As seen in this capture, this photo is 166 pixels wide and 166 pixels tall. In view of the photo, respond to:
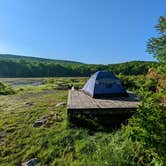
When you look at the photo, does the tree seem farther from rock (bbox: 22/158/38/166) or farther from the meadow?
rock (bbox: 22/158/38/166)

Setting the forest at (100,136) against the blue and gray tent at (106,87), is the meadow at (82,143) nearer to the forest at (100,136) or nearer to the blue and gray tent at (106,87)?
the forest at (100,136)

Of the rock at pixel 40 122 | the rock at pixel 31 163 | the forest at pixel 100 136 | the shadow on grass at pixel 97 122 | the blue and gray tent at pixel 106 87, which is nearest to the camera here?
the forest at pixel 100 136

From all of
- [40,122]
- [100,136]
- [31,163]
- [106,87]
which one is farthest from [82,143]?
[106,87]

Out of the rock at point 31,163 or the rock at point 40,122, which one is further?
the rock at point 40,122

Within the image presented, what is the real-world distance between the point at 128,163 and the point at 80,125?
7.70ft

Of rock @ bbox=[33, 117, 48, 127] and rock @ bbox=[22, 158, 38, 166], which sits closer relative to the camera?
rock @ bbox=[22, 158, 38, 166]

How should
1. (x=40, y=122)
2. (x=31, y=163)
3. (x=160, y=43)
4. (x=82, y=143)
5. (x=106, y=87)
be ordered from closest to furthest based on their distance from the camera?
(x=160, y=43) < (x=31, y=163) < (x=82, y=143) < (x=40, y=122) < (x=106, y=87)

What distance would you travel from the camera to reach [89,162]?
185 inches

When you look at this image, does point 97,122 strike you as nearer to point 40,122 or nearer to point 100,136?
point 100,136

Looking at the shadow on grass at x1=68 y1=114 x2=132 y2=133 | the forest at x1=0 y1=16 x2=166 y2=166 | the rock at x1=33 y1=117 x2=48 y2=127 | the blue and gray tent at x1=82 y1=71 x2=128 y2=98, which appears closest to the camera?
the forest at x1=0 y1=16 x2=166 y2=166

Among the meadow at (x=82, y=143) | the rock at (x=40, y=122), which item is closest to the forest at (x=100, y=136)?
the meadow at (x=82, y=143)

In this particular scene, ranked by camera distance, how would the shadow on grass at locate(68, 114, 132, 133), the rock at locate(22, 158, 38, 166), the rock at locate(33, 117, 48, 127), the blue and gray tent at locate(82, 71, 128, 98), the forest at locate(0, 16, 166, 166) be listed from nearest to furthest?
the forest at locate(0, 16, 166, 166), the rock at locate(22, 158, 38, 166), the shadow on grass at locate(68, 114, 132, 133), the rock at locate(33, 117, 48, 127), the blue and gray tent at locate(82, 71, 128, 98)

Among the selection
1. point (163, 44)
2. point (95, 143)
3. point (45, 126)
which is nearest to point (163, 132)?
point (163, 44)

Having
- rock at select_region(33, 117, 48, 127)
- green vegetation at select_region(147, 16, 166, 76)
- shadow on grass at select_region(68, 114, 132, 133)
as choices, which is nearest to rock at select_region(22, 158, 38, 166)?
shadow on grass at select_region(68, 114, 132, 133)
